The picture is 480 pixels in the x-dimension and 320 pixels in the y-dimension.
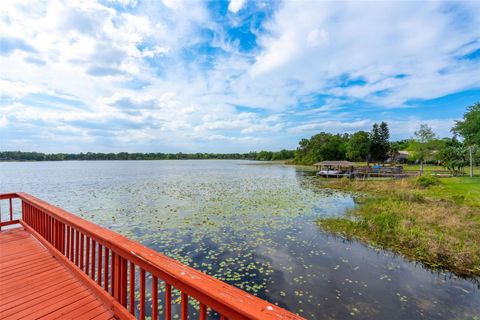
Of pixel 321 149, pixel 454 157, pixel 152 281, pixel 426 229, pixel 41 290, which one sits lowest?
pixel 426 229

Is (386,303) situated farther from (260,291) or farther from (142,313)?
(142,313)

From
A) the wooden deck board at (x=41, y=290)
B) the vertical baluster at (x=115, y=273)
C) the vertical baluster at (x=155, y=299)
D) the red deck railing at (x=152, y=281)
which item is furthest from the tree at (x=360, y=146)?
the vertical baluster at (x=155, y=299)

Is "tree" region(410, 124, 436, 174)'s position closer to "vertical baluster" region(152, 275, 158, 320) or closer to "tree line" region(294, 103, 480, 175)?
"tree line" region(294, 103, 480, 175)

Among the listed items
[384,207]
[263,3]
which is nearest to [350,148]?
[384,207]

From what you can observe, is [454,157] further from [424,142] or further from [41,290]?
[41,290]

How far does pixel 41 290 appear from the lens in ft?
10.2

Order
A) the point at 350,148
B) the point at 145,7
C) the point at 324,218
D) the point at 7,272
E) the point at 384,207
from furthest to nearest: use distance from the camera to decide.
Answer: the point at 350,148, the point at 384,207, the point at 324,218, the point at 145,7, the point at 7,272

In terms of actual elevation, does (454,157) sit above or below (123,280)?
above

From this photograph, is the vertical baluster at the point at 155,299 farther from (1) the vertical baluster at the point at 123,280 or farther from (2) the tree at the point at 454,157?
(2) the tree at the point at 454,157

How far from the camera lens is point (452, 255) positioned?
22.5 feet

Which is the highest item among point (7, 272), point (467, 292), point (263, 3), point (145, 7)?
point (263, 3)

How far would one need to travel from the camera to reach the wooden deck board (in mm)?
2669

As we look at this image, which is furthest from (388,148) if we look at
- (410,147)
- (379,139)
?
(410,147)

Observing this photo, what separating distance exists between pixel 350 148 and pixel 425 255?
5628 cm
